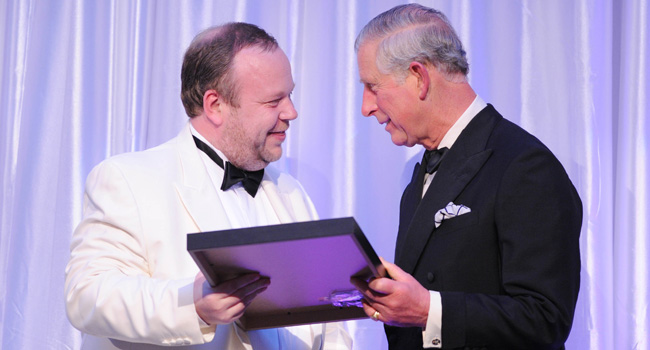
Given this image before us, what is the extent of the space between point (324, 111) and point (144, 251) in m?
1.09

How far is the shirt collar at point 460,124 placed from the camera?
2.35m

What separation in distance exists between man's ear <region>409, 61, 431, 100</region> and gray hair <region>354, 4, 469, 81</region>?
2 centimetres

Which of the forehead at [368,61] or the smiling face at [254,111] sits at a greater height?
the forehead at [368,61]

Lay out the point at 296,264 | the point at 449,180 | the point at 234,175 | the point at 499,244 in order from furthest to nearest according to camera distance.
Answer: the point at 234,175
the point at 449,180
the point at 499,244
the point at 296,264

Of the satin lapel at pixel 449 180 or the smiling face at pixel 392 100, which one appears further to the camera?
the smiling face at pixel 392 100

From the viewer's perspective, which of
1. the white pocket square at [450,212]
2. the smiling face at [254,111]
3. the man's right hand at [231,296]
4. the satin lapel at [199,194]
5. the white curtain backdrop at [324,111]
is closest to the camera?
the man's right hand at [231,296]

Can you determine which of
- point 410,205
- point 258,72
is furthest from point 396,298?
point 258,72

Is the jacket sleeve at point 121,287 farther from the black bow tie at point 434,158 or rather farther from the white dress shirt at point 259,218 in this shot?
the black bow tie at point 434,158

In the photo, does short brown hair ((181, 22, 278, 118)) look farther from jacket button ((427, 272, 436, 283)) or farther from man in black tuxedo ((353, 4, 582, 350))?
jacket button ((427, 272, 436, 283))

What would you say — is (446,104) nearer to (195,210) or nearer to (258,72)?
(258,72)

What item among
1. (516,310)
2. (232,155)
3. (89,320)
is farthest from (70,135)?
(516,310)

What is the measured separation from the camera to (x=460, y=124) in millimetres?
2352

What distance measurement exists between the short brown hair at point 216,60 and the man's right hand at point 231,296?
0.78 metres

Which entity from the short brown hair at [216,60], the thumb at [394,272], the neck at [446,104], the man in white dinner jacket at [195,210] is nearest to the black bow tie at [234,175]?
the man in white dinner jacket at [195,210]
